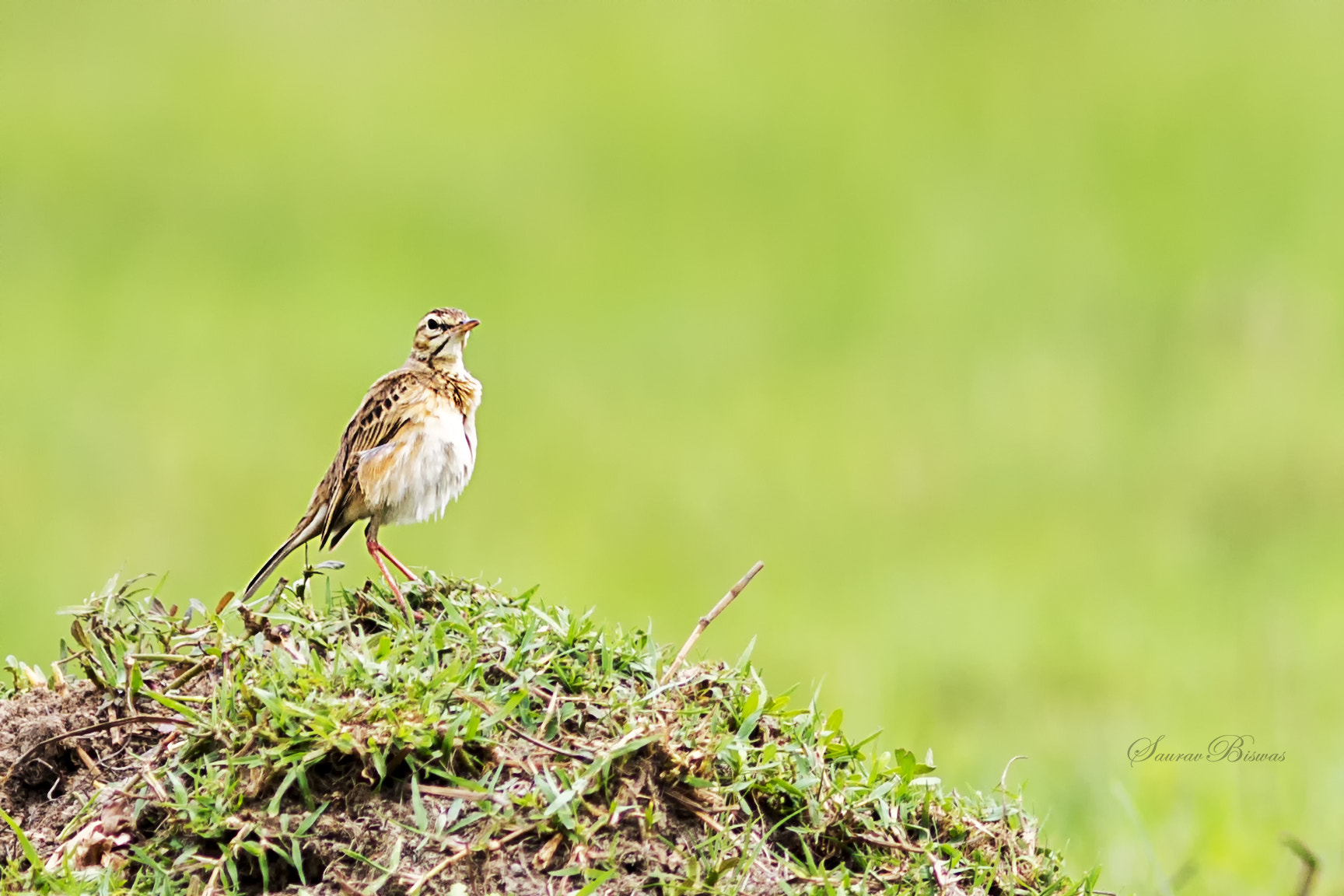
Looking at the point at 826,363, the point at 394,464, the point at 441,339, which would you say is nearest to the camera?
the point at 394,464

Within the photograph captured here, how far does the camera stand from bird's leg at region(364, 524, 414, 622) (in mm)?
4492

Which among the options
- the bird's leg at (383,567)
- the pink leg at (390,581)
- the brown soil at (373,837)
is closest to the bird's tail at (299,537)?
the bird's leg at (383,567)

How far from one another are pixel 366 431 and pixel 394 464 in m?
0.22

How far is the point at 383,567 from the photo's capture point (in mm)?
4766

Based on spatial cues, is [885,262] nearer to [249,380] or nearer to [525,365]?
[525,365]

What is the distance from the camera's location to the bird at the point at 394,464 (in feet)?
18.2

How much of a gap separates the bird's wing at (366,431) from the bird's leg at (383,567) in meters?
0.11

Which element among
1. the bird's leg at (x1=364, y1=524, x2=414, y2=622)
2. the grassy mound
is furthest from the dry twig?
the bird's leg at (x1=364, y1=524, x2=414, y2=622)

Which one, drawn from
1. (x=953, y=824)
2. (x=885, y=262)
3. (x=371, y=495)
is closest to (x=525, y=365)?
(x=885, y=262)

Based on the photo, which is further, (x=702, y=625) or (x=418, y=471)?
(x=418, y=471)
